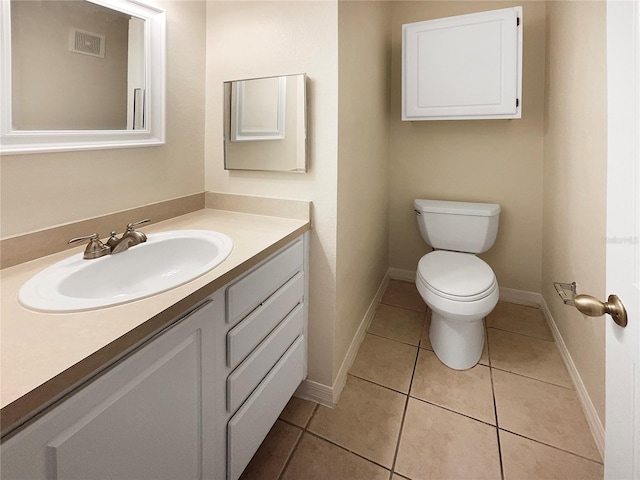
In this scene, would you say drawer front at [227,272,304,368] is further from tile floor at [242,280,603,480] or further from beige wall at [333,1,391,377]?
tile floor at [242,280,603,480]

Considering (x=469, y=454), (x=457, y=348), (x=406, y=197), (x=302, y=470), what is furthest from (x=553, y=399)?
(x=406, y=197)

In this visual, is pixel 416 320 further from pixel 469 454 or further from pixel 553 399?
pixel 469 454

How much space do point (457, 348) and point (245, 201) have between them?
1.33 meters

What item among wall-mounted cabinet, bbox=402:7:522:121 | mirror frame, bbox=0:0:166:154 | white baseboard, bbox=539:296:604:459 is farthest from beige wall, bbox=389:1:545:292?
mirror frame, bbox=0:0:166:154

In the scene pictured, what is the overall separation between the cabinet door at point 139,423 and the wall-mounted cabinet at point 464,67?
75.9 inches

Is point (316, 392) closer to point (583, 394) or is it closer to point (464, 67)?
point (583, 394)

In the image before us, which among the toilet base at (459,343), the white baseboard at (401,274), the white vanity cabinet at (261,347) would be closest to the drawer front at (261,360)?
the white vanity cabinet at (261,347)

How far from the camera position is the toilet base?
1.84 m

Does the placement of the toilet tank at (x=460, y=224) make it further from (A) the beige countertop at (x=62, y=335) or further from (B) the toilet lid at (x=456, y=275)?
(A) the beige countertop at (x=62, y=335)

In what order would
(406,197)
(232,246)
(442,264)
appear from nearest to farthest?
(232,246), (442,264), (406,197)

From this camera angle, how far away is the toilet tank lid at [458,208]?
223 centimetres

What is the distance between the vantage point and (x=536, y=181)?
2.37m

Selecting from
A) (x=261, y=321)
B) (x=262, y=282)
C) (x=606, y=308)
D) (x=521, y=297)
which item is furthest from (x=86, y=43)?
(x=521, y=297)

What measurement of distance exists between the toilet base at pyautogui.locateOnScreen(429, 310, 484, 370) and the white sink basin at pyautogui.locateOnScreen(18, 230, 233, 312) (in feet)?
4.23
